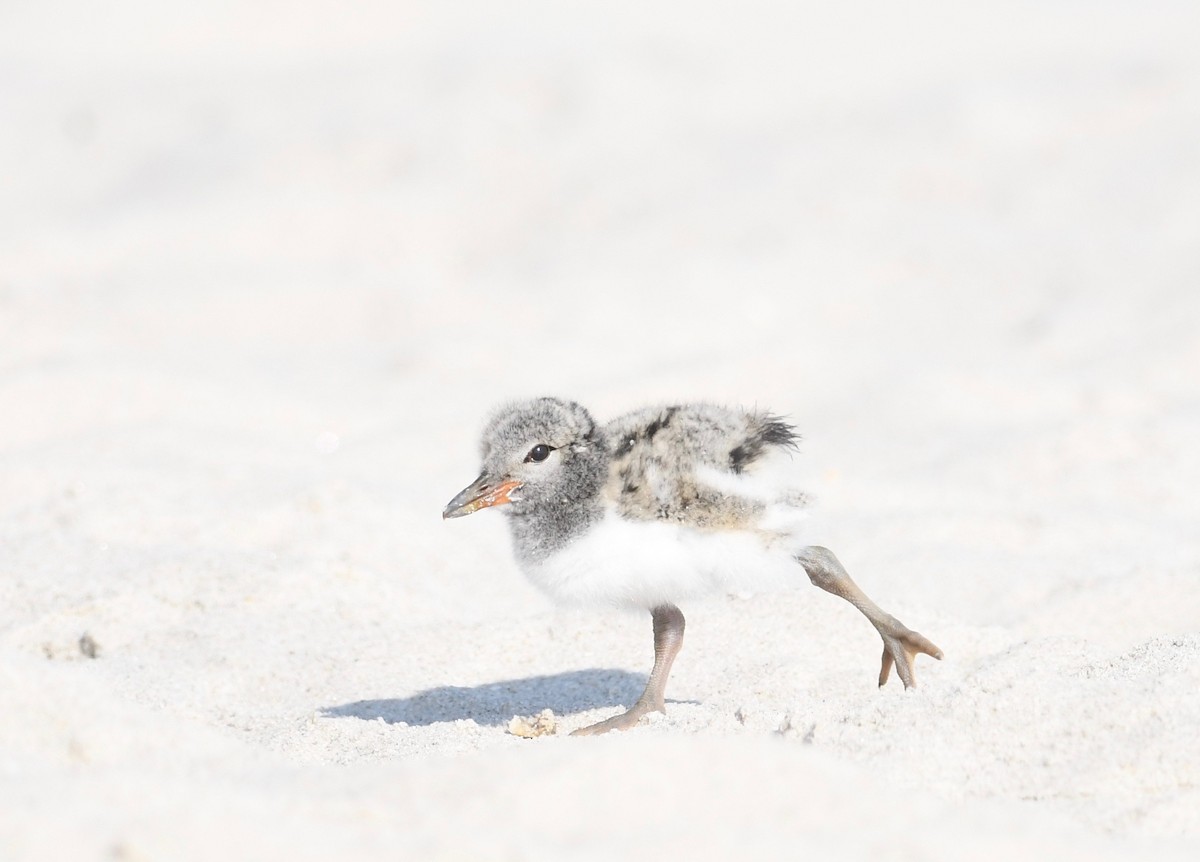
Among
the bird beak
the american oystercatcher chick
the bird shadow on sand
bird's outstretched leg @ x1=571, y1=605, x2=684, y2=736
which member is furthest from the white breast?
the bird shadow on sand

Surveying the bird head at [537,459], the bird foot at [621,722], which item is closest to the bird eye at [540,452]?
the bird head at [537,459]

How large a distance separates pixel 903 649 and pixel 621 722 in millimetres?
791

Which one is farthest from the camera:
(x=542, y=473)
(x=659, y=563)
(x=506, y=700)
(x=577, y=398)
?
(x=577, y=398)

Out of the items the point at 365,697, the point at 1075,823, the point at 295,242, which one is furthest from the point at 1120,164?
the point at 1075,823

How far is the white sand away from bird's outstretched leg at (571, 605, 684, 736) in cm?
13

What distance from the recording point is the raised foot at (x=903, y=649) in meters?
3.86

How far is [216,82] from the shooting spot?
41.5 feet

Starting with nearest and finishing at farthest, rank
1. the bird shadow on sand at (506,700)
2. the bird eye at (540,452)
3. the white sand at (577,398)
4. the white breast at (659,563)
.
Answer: the white sand at (577,398)
the white breast at (659,563)
the bird eye at (540,452)
the bird shadow on sand at (506,700)

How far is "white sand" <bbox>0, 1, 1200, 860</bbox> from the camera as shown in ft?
8.20

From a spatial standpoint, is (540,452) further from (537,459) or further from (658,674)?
(658,674)

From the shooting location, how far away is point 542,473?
12.9 ft

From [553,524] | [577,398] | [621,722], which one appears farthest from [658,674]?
[577,398]

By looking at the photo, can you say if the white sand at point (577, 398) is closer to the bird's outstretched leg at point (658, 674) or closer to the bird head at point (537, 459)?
the bird's outstretched leg at point (658, 674)

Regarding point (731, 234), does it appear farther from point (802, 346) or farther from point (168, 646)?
point (168, 646)
